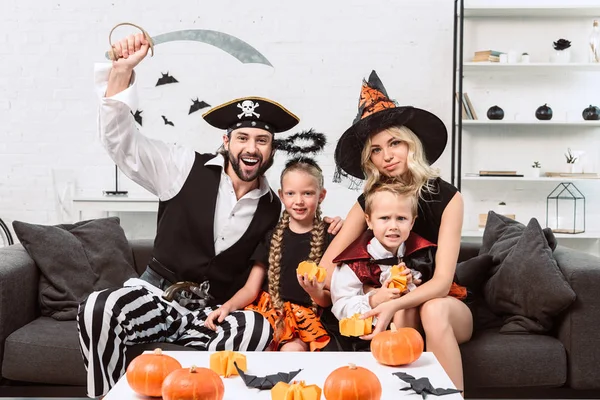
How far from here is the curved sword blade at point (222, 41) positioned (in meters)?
5.14

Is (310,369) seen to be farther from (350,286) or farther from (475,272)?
(475,272)

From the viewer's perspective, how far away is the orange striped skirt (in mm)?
2422

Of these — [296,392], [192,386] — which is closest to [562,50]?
[296,392]

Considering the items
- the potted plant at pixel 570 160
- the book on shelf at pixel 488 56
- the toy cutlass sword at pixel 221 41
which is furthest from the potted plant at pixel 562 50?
the toy cutlass sword at pixel 221 41

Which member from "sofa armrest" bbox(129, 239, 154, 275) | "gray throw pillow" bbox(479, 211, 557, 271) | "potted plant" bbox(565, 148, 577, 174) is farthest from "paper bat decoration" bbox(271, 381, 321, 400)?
"potted plant" bbox(565, 148, 577, 174)

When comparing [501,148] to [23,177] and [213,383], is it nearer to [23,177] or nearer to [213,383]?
[23,177]

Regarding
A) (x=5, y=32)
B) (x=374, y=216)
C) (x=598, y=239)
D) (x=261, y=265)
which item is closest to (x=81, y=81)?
(x=5, y=32)

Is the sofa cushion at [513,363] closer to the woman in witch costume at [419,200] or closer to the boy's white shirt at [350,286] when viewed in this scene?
the woman in witch costume at [419,200]

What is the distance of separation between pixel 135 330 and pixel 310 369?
82 centimetres

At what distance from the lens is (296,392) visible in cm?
142

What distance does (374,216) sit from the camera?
2332mm

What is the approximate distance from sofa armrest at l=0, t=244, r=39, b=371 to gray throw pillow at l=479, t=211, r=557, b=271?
185 cm

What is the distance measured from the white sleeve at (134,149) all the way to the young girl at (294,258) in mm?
422

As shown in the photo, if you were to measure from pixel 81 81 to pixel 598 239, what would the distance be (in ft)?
13.4
